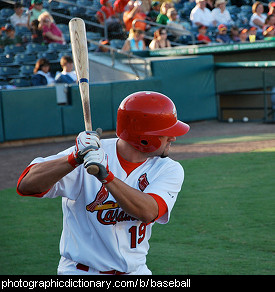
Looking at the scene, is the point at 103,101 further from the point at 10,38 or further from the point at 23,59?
the point at 10,38

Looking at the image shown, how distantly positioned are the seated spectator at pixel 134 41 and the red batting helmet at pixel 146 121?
12.0 metres

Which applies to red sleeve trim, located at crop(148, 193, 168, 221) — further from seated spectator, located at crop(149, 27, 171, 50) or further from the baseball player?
seated spectator, located at crop(149, 27, 171, 50)

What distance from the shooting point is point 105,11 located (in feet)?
50.3

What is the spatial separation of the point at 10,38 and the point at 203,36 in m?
→ 5.09

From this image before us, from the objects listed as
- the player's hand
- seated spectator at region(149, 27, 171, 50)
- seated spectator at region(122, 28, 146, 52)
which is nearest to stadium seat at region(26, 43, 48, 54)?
seated spectator at region(122, 28, 146, 52)

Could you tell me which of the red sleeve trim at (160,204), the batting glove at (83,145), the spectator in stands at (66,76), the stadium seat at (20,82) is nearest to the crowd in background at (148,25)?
the stadium seat at (20,82)

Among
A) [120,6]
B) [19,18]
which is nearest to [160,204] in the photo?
[19,18]

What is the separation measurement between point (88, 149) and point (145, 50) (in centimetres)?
1290

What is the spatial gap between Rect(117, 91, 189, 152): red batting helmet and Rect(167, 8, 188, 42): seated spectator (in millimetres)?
13082

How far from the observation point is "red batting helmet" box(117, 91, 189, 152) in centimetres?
→ 297

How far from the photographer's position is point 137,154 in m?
3.09

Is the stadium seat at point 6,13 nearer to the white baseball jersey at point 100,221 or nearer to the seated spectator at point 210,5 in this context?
the seated spectator at point 210,5
